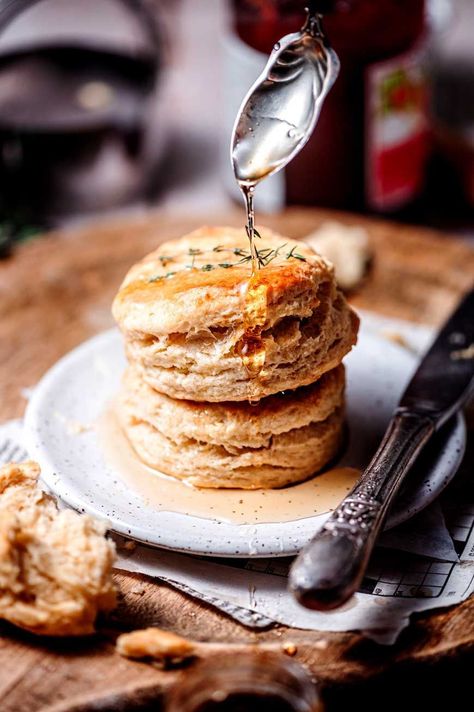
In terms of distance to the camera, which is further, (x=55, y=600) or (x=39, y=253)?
(x=39, y=253)

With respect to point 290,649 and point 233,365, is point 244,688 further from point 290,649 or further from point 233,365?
point 233,365

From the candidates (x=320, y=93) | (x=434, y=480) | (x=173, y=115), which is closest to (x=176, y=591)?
(x=434, y=480)

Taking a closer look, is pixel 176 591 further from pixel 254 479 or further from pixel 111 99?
pixel 111 99

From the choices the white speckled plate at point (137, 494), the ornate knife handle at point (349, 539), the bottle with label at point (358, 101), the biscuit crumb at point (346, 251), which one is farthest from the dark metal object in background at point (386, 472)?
the bottle with label at point (358, 101)

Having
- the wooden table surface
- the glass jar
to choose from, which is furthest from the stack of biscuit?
the glass jar

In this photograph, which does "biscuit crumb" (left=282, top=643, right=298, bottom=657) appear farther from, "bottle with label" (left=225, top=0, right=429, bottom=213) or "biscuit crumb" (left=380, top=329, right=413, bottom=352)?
"bottle with label" (left=225, top=0, right=429, bottom=213)

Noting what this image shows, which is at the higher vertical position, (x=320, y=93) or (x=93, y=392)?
(x=320, y=93)

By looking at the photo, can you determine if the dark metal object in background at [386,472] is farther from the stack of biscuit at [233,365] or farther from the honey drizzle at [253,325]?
the honey drizzle at [253,325]
